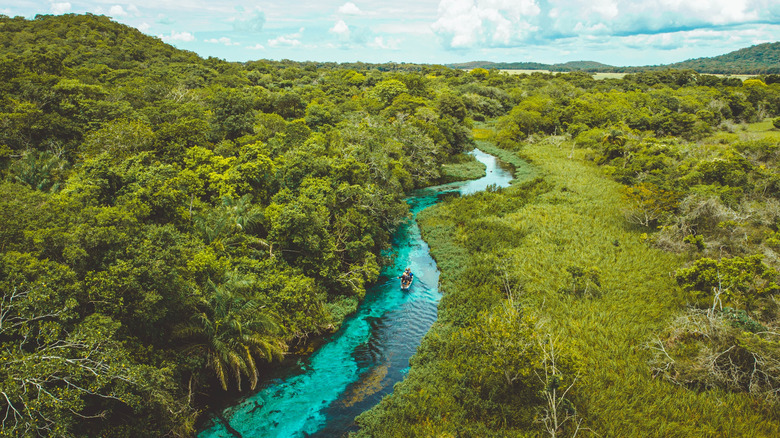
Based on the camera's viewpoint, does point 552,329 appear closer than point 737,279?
No

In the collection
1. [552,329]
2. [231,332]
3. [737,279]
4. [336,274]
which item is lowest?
[552,329]

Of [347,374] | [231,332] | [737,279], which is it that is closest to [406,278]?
[347,374]

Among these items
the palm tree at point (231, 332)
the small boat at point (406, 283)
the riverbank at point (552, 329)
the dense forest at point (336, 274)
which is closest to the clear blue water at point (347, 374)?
the small boat at point (406, 283)

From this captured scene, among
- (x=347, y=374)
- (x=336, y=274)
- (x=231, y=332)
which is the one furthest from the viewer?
(x=336, y=274)

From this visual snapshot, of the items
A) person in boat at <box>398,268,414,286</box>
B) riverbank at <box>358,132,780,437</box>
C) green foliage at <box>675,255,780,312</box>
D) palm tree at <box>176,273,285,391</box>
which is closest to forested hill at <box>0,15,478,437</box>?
palm tree at <box>176,273,285,391</box>

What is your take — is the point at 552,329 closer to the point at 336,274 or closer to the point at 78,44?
the point at 336,274

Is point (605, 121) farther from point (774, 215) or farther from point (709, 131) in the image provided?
point (774, 215)

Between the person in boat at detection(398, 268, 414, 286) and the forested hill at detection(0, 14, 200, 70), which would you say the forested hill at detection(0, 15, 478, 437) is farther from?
the forested hill at detection(0, 14, 200, 70)
